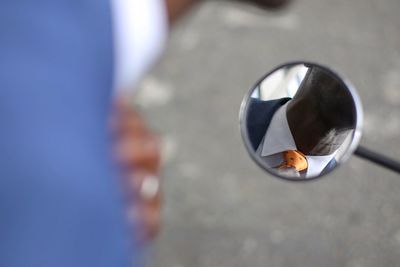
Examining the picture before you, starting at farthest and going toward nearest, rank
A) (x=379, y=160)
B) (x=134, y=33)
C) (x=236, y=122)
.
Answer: (x=236, y=122), (x=134, y=33), (x=379, y=160)

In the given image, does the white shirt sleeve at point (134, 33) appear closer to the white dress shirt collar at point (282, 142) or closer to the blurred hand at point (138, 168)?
the blurred hand at point (138, 168)

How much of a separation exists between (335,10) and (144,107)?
0.41m

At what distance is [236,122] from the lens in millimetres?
1048

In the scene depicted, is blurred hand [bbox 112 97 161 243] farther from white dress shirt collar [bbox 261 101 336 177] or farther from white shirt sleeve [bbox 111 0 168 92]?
white dress shirt collar [bbox 261 101 336 177]

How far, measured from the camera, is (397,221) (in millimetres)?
430

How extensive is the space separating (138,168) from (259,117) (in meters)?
0.48

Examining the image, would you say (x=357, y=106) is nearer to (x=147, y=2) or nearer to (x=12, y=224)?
(x=12, y=224)

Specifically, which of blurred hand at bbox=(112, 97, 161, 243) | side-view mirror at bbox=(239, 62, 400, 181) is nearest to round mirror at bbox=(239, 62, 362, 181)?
side-view mirror at bbox=(239, 62, 400, 181)

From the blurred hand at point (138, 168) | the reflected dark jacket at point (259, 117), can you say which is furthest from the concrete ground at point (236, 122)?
the reflected dark jacket at point (259, 117)

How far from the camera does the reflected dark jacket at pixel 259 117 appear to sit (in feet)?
1.16

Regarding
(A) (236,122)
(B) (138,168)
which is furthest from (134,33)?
(A) (236,122)

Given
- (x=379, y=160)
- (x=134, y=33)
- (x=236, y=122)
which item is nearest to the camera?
(x=379, y=160)

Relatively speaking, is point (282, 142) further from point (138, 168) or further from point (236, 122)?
point (236, 122)

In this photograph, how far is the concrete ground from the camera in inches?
35.2
